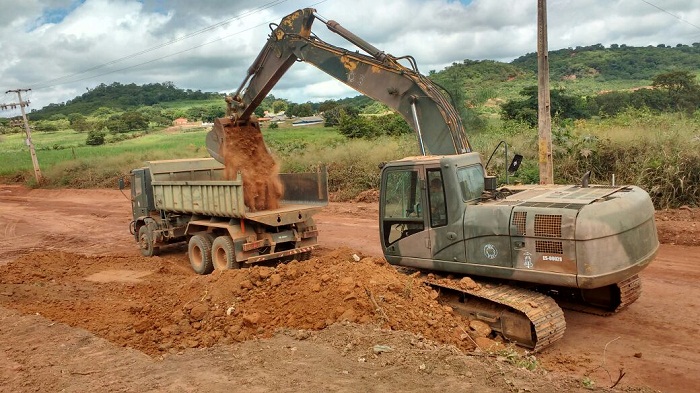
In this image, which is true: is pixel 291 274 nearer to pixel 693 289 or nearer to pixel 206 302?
pixel 206 302

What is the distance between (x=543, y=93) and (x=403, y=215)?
610 cm

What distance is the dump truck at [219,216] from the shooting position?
10109 mm

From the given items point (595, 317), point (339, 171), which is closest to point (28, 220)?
point (339, 171)

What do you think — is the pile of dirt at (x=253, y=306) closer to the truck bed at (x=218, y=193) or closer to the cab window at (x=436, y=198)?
the cab window at (x=436, y=198)

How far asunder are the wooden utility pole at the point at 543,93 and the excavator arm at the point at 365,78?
459cm

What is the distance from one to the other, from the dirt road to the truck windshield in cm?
148

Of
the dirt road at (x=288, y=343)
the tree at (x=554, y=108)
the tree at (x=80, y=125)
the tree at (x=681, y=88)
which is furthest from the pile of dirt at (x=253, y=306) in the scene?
the tree at (x=80, y=125)

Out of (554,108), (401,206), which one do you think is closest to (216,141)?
(401,206)

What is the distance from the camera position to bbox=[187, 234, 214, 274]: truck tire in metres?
10.8

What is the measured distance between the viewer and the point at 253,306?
7.17 metres

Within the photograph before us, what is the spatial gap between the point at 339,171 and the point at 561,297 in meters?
13.3

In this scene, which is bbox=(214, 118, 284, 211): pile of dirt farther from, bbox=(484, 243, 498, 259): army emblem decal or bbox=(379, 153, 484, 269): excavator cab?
bbox=(484, 243, 498, 259): army emblem decal

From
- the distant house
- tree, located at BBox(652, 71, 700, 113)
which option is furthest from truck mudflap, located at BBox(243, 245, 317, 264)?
the distant house

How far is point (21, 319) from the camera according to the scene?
26.4ft
